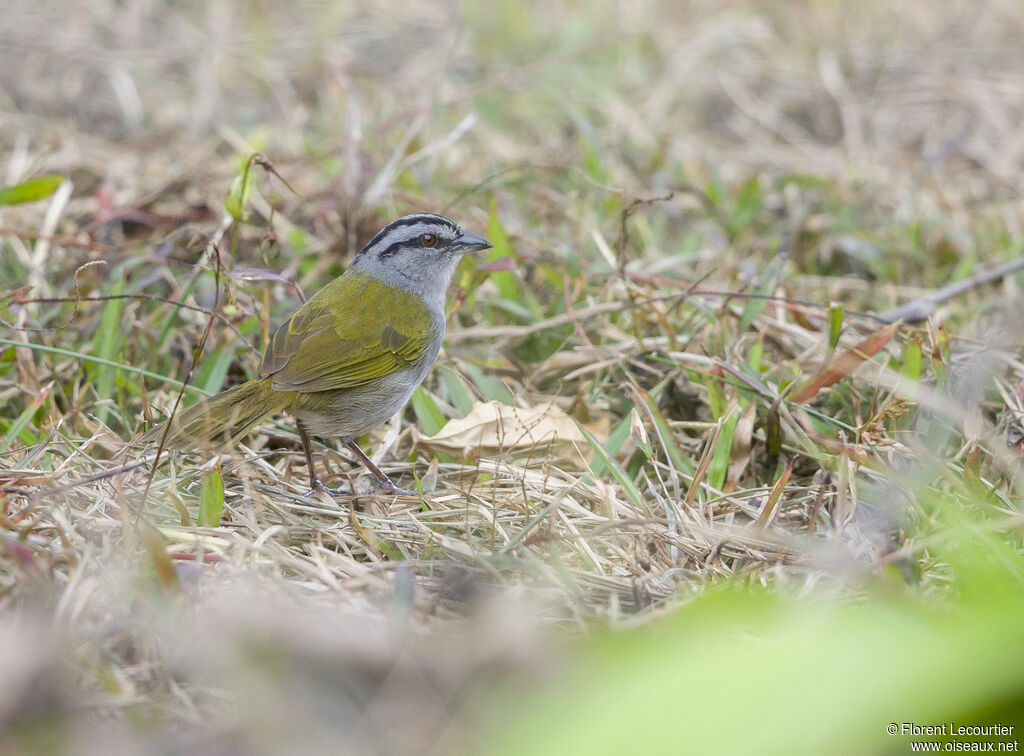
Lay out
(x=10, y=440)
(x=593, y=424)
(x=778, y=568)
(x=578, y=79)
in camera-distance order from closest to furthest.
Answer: (x=778, y=568) < (x=10, y=440) < (x=593, y=424) < (x=578, y=79)

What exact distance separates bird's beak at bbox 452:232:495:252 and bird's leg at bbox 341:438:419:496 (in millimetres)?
1098

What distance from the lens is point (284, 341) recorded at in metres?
3.97

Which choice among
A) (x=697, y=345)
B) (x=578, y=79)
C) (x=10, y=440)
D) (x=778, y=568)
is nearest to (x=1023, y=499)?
(x=778, y=568)

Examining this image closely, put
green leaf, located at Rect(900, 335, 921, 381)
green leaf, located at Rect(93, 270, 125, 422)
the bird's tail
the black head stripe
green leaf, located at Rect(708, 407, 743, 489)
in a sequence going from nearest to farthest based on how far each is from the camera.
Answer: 1. the bird's tail
2. green leaf, located at Rect(708, 407, 743, 489)
3. green leaf, located at Rect(900, 335, 921, 381)
4. green leaf, located at Rect(93, 270, 125, 422)
5. the black head stripe

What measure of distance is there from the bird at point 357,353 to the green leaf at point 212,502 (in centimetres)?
22

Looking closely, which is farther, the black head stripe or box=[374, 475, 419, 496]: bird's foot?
the black head stripe

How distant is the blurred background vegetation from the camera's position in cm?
207

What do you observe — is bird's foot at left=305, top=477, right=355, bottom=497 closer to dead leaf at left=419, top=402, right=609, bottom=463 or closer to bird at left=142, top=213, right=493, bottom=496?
bird at left=142, top=213, right=493, bottom=496

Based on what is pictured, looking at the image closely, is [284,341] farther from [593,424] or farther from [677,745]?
[677,745]

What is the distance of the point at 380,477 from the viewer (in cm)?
388

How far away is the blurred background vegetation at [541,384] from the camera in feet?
6.81

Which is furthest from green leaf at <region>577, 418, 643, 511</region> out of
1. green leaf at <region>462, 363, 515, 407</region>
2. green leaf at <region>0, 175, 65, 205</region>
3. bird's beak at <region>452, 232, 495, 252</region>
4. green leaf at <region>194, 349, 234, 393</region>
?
green leaf at <region>0, 175, 65, 205</region>

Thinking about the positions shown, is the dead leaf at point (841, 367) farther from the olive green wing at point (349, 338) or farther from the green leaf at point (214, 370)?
the green leaf at point (214, 370)

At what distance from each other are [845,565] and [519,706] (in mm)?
994
